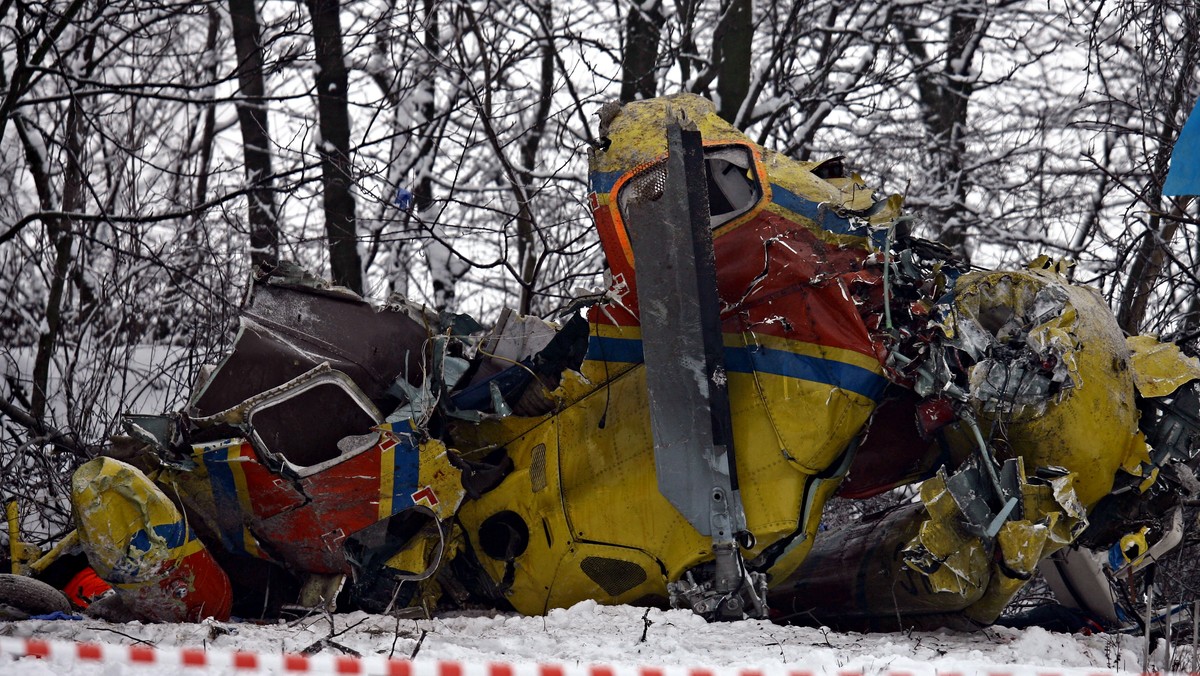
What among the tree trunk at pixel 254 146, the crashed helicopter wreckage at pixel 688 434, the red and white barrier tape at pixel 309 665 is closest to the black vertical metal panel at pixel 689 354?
the crashed helicopter wreckage at pixel 688 434

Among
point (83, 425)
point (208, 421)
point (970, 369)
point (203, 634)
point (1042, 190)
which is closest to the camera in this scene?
point (203, 634)

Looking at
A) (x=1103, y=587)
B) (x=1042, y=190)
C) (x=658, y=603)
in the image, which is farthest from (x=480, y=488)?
(x=1042, y=190)

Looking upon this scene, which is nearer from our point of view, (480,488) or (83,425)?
(480,488)

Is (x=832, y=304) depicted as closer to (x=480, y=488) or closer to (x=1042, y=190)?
(x=480, y=488)

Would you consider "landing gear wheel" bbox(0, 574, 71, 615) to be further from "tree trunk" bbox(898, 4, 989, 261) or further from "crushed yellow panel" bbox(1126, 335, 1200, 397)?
"tree trunk" bbox(898, 4, 989, 261)

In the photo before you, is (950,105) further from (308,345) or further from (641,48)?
(308,345)

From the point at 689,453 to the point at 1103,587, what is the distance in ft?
6.44

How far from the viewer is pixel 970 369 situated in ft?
13.7

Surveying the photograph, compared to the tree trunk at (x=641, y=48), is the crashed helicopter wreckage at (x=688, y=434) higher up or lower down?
lower down

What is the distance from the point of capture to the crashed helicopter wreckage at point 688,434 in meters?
4.21

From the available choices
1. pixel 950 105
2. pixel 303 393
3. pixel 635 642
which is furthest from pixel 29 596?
pixel 950 105

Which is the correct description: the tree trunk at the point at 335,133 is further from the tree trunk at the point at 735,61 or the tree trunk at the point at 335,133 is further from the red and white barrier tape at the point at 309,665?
the red and white barrier tape at the point at 309,665

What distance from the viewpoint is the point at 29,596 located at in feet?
14.0

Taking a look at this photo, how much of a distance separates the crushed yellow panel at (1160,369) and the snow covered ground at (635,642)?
98 cm
